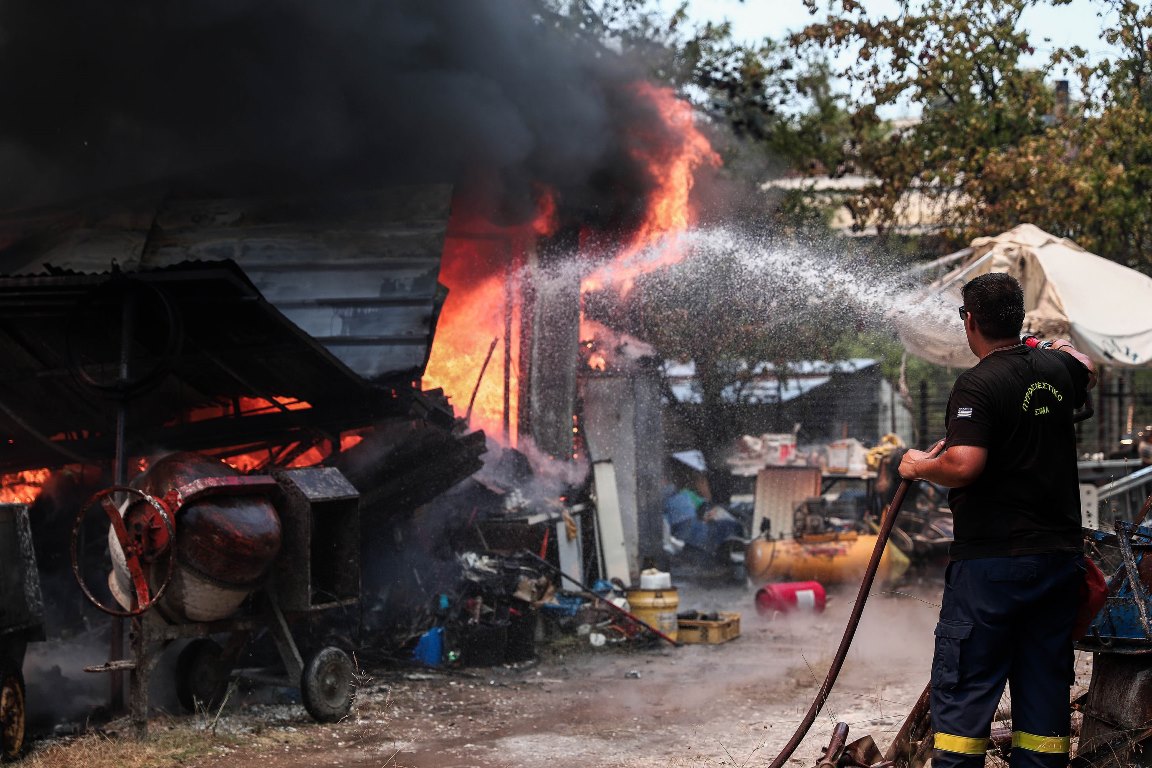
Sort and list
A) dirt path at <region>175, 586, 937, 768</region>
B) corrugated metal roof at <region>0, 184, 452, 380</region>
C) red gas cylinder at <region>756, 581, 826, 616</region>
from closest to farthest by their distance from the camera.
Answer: dirt path at <region>175, 586, 937, 768</region>, corrugated metal roof at <region>0, 184, 452, 380</region>, red gas cylinder at <region>756, 581, 826, 616</region>

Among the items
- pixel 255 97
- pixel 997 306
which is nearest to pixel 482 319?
pixel 255 97

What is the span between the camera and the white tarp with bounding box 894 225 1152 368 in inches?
385

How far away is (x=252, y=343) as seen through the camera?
8031 millimetres

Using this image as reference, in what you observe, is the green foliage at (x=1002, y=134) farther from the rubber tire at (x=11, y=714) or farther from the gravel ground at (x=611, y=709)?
the rubber tire at (x=11, y=714)

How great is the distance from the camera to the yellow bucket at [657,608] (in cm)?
983

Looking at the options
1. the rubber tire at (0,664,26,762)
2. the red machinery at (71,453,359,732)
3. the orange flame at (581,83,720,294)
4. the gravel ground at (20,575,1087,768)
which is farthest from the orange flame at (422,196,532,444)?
the rubber tire at (0,664,26,762)

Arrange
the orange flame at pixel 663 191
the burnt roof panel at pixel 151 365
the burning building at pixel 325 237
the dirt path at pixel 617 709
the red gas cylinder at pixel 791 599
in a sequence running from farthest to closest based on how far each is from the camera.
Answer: the orange flame at pixel 663 191 < the red gas cylinder at pixel 791 599 < the burning building at pixel 325 237 < the burnt roof panel at pixel 151 365 < the dirt path at pixel 617 709

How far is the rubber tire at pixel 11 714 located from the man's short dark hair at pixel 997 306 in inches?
194

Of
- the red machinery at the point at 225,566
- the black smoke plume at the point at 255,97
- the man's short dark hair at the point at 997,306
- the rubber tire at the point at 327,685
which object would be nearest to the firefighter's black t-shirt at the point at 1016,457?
the man's short dark hair at the point at 997,306

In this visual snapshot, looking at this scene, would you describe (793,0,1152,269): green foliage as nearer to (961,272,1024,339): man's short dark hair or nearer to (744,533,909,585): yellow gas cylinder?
(744,533,909,585): yellow gas cylinder

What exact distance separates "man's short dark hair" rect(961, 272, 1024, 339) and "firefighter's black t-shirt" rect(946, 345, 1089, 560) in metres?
0.11

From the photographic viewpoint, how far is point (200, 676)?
7.24 m

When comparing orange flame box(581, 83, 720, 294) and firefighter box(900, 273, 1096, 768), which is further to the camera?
orange flame box(581, 83, 720, 294)

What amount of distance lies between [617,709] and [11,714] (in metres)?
3.39
